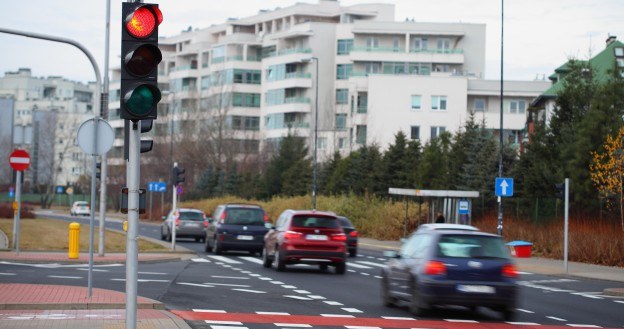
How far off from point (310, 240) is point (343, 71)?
83086mm

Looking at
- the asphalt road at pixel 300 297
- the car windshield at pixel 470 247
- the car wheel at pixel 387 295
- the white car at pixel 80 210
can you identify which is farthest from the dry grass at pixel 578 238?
the white car at pixel 80 210

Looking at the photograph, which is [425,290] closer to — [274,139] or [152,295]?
[152,295]

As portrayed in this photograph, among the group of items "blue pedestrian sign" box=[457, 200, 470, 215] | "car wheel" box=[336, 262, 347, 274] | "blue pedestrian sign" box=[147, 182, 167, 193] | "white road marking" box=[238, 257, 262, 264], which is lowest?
"white road marking" box=[238, 257, 262, 264]

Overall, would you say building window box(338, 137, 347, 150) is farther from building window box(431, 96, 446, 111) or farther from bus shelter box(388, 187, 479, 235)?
bus shelter box(388, 187, 479, 235)

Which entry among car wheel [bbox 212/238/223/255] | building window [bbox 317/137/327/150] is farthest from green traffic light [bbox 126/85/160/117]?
building window [bbox 317/137/327/150]

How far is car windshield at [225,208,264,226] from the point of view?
39.1m

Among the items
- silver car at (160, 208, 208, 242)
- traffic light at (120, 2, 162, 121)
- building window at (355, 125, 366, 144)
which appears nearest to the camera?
traffic light at (120, 2, 162, 121)

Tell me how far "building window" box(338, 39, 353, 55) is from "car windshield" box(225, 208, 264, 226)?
2921 inches

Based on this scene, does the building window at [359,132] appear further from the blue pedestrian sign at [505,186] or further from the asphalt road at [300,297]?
the asphalt road at [300,297]

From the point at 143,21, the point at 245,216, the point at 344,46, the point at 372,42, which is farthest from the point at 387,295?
the point at 344,46

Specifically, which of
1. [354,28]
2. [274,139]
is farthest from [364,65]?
[274,139]

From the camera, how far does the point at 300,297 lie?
22.1 metres

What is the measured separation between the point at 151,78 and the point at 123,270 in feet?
62.6

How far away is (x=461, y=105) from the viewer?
3927 inches
